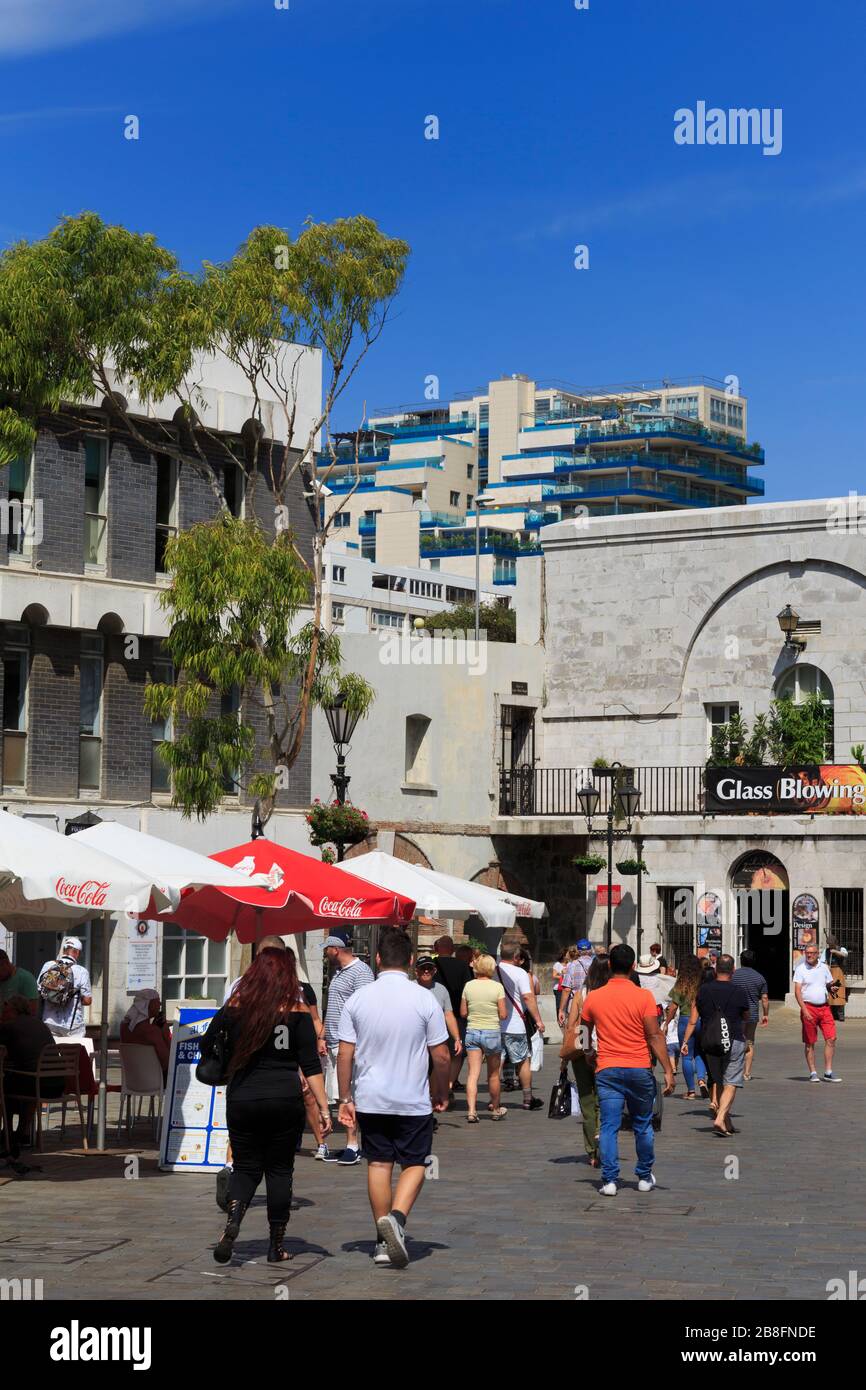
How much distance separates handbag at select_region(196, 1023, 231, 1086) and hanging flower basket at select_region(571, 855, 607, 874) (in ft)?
104

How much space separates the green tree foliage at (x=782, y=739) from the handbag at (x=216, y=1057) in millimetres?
31996

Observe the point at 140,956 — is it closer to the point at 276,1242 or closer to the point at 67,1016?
the point at 67,1016

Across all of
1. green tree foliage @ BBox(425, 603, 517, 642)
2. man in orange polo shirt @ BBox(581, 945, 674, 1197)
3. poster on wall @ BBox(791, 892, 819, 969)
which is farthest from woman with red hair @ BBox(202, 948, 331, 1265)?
green tree foliage @ BBox(425, 603, 517, 642)

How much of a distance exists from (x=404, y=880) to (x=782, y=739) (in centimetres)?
2283

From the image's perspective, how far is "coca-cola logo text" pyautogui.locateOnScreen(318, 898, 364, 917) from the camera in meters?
17.8

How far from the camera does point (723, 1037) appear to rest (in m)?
18.1

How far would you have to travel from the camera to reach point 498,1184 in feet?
48.4

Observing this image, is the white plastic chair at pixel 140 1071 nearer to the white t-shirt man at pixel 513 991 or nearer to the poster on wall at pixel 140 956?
the white t-shirt man at pixel 513 991

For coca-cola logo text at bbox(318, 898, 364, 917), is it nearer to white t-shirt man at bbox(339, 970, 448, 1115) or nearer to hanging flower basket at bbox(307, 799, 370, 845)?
white t-shirt man at bbox(339, 970, 448, 1115)

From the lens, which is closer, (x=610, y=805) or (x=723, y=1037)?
(x=723, y=1037)

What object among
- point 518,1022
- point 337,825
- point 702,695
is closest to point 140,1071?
point 518,1022

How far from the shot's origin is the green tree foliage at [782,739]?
138 ft


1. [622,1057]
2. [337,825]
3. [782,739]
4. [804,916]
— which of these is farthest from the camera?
[782,739]

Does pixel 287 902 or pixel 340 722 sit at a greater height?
pixel 340 722
